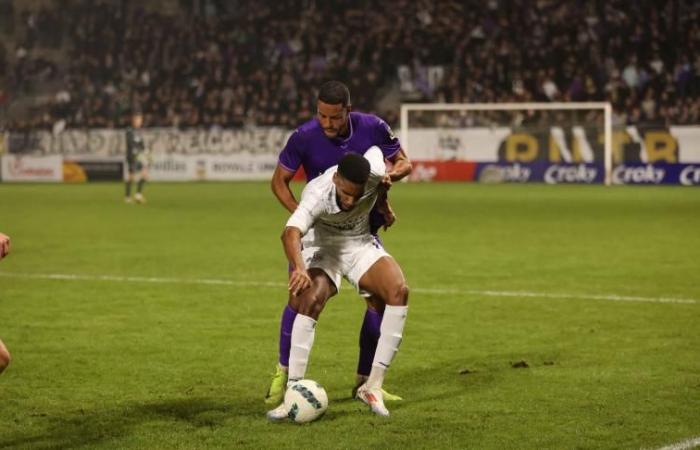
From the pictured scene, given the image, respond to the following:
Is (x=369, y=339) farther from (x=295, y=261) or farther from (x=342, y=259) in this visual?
(x=295, y=261)

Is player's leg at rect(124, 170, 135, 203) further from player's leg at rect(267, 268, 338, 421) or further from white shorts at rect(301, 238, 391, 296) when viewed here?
player's leg at rect(267, 268, 338, 421)

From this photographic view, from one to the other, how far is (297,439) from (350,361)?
7.42 ft

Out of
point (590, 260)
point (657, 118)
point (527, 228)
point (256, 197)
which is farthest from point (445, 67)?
point (590, 260)

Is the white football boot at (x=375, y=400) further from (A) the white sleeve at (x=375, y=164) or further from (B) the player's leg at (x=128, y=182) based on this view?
(B) the player's leg at (x=128, y=182)

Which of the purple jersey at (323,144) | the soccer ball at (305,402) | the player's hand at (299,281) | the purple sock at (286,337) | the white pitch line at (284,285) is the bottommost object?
the white pitch line at (284,285)

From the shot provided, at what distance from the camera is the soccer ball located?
644 centimetres

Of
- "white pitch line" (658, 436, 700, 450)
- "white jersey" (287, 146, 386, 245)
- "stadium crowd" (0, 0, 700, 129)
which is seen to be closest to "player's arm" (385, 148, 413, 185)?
"white jersey" (287, 146, 386, 245)

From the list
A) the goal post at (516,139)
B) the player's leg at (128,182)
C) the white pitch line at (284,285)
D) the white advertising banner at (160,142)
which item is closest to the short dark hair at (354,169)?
the white pitch line at (284,285)

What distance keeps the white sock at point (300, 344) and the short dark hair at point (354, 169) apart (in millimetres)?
940

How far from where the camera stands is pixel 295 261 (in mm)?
6520

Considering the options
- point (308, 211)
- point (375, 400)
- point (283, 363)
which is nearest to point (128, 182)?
point (283, 363)

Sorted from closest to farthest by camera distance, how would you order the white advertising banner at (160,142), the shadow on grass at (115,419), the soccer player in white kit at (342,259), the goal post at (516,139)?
the shadow on grass at (115,419) < the soccer player in white kit at (342,259) < the goal post at (516,139) < the white advertising banner at (160,142)

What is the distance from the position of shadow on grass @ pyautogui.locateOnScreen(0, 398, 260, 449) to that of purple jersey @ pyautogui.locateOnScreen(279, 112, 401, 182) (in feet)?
5.19

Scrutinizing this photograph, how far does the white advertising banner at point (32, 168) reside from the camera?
3934 centimetres
